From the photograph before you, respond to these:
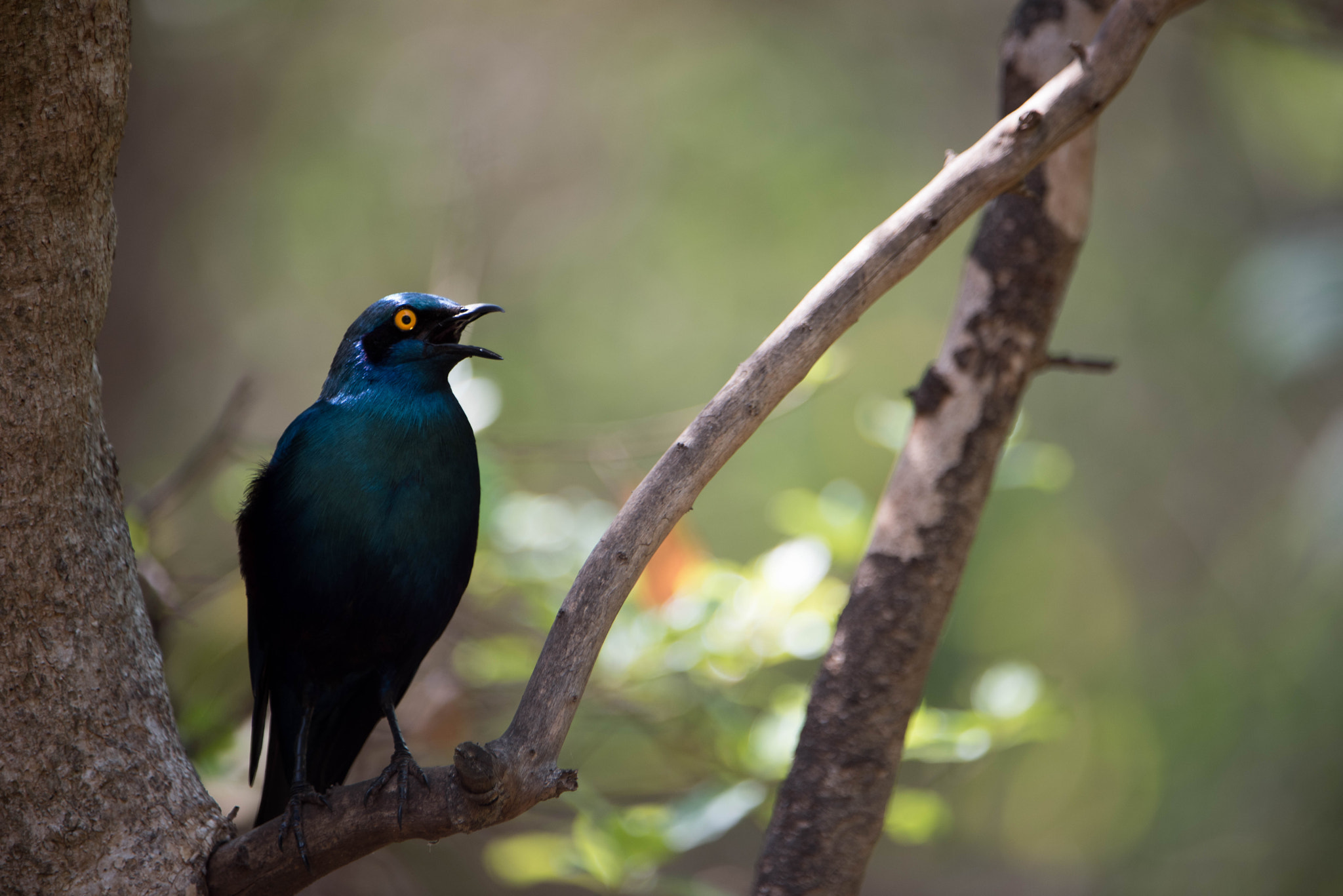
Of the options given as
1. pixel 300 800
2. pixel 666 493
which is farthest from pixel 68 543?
pixel 666 493

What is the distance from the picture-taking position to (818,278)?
8516 mm

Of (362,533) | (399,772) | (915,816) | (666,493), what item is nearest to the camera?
(666,493)

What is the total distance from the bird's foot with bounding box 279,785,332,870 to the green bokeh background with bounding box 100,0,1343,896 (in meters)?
3.36

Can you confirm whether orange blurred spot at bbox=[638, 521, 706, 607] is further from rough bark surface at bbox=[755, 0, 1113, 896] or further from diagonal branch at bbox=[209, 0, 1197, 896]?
diagonal branch at bbox=[209, 0, 1197, 896]

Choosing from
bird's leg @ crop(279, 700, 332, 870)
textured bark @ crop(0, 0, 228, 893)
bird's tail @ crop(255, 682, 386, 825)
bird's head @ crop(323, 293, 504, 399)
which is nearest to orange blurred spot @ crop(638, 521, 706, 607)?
bird's tail @ crop(255, 682, 386, 825)

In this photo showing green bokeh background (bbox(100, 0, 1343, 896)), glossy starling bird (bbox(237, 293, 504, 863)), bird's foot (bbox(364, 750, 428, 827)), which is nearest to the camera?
bird's foot (bbox(364, 750, 428, 827))

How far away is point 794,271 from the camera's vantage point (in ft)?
29.1

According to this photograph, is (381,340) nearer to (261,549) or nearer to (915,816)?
(261,549)

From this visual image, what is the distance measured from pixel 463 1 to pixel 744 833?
7.07 metres

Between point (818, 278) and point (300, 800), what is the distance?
7139mm

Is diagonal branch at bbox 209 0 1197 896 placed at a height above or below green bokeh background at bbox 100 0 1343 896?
below

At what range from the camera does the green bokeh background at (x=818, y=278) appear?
6582 millimetres

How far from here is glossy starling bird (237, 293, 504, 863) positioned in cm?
223

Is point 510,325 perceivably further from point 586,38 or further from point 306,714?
point 306,714
